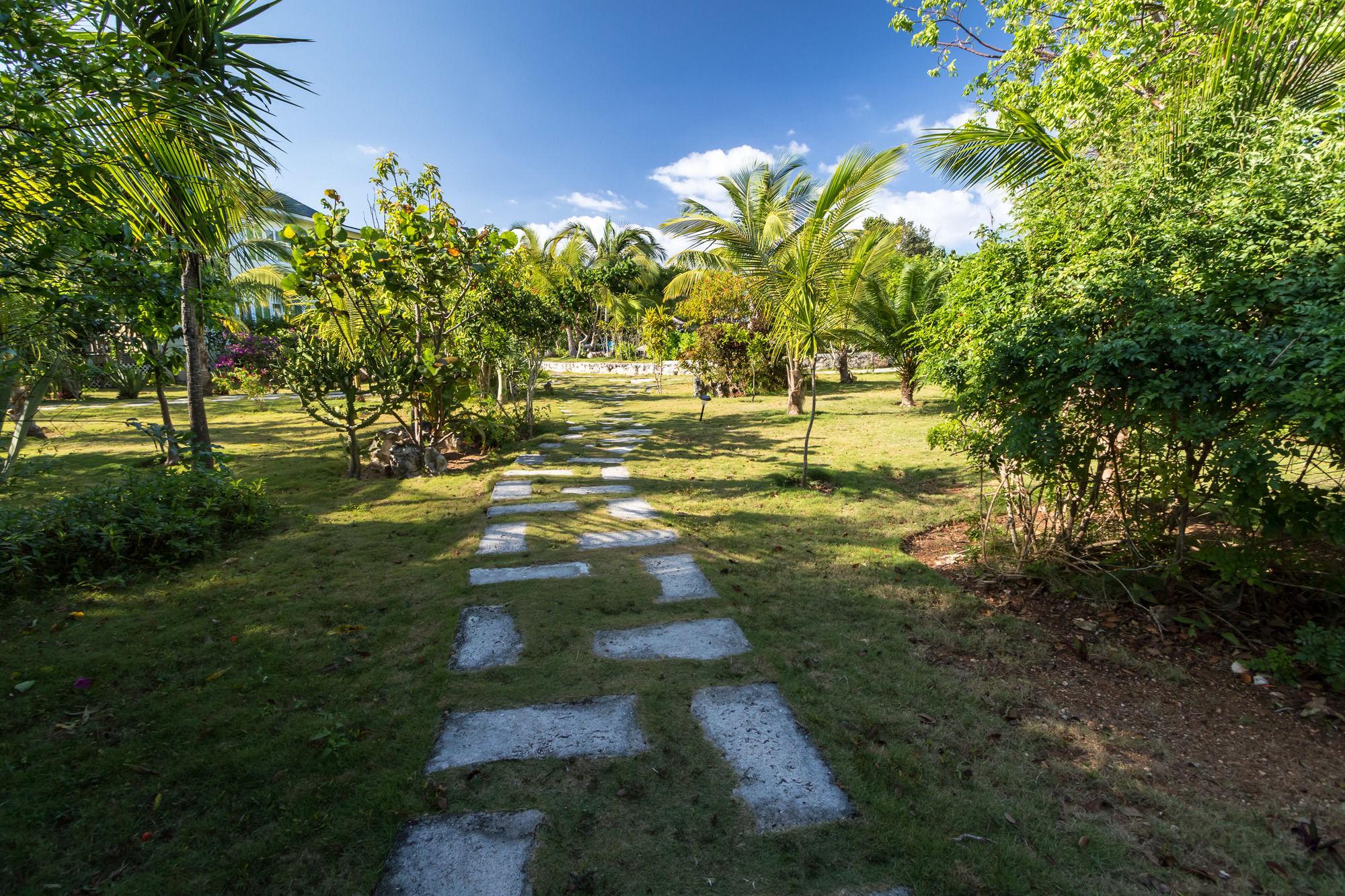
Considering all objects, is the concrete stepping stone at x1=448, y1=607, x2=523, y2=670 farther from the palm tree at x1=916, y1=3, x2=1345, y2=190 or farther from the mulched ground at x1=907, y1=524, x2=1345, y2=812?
the palm tree at x1=916, y1=3, x2=1345, y2=190

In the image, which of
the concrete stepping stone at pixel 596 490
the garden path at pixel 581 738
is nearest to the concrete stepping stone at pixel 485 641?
the garden path at pixel 581 738

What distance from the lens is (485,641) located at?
121 inches

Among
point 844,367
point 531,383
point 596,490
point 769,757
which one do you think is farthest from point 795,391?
point 769,757

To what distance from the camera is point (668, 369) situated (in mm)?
25469

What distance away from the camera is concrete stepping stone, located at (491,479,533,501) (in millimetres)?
5855

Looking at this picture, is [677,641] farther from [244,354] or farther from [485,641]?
[244,354]

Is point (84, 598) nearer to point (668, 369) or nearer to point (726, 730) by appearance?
point (726, 730)

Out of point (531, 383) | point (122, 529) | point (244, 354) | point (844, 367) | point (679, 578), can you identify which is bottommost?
point (679, 578)

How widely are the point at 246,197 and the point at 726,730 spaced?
4811mm

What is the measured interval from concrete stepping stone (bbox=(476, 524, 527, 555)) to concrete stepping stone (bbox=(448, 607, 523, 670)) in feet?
3.20

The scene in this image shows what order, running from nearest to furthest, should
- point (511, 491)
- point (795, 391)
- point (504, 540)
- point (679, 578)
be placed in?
point (679, 578), point (504, 540), point (511, 491), point (795, 391)

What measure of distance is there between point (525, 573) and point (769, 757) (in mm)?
2311

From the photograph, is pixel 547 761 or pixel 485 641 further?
pixel 485 641

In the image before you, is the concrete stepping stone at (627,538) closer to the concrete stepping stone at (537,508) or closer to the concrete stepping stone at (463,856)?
the concrete stepping stone at (537,508)
